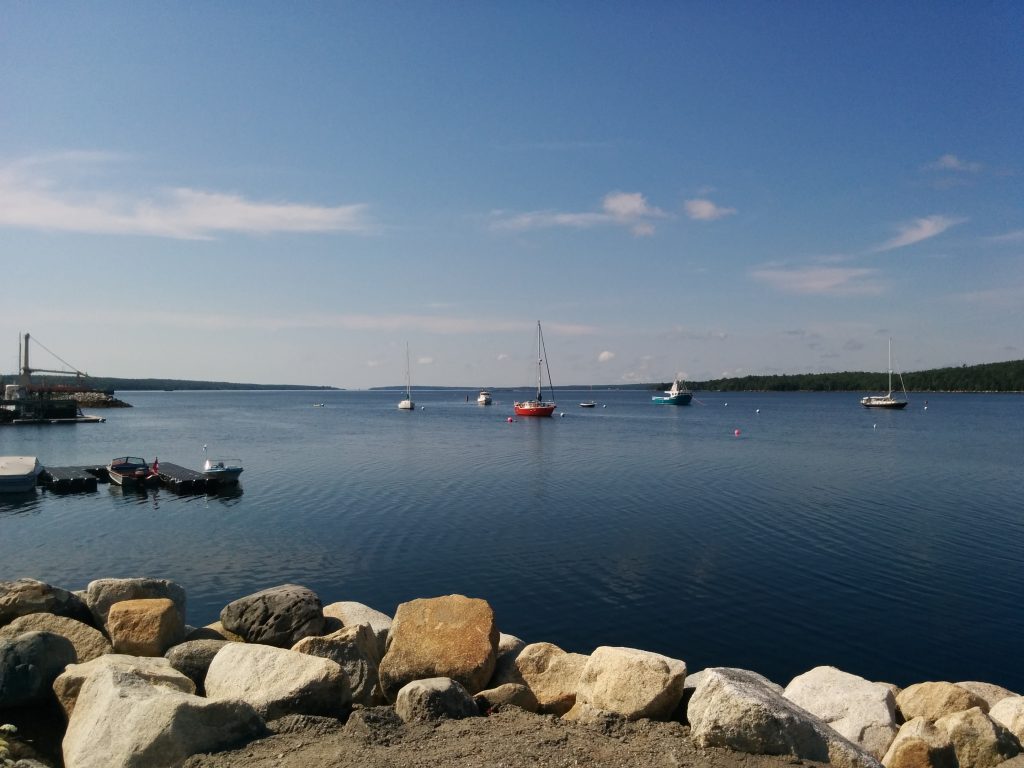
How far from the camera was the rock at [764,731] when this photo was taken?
24.6ft

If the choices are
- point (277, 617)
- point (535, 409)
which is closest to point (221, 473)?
point (277, 617)

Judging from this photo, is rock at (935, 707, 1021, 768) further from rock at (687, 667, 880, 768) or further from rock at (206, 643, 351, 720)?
rock at (206, 643, 351, 720)

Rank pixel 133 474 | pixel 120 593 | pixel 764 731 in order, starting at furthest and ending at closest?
pixel 133 474, pixel 120 593, pixel 764 731

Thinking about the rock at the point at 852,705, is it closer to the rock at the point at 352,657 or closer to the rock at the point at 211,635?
the rock at the point at 352,657

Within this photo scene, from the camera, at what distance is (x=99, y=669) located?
325 inches

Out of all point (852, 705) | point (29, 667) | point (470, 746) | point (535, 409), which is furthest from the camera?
point (535, 409)

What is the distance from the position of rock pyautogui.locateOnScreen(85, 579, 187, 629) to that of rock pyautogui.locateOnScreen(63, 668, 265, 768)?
11.7 ft

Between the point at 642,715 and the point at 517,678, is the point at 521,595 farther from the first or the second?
the point at 642,715

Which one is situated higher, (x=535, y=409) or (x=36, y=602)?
(x=535, y=409)

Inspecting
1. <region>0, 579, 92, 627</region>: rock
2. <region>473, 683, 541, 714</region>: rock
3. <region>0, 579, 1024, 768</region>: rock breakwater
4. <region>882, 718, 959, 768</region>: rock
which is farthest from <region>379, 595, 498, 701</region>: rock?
<region>882, 718, 959, 768</region>: rock

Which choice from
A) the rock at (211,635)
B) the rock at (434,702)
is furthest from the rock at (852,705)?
the rock at (211,635)

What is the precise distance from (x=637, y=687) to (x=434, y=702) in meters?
2.55

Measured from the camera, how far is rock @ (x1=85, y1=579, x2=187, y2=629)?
11.3m

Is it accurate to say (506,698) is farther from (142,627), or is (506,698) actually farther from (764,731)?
(142,627)
